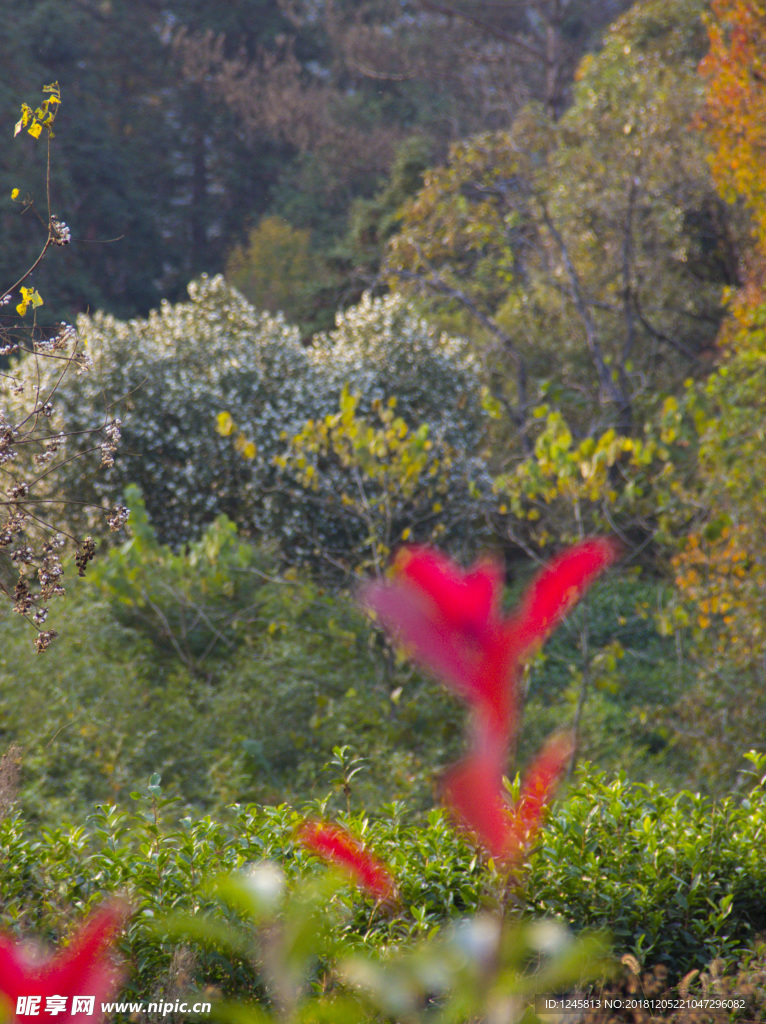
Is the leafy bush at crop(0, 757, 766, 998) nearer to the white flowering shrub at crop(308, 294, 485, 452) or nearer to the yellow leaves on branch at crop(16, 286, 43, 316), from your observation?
the yellow leaves on branch at crop(16, 286, 43, 316)

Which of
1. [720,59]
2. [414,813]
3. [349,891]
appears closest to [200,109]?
[720,59]

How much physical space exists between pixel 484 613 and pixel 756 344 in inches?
222

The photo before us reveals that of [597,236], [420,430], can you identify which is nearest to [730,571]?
[420,430]

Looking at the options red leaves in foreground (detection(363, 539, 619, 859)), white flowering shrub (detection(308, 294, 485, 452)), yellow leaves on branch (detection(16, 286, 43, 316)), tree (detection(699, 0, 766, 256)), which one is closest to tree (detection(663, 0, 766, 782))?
tree (detection(699, 0, 766, 256))

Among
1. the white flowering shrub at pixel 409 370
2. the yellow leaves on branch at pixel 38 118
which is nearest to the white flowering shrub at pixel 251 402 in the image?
the white flowering shrub at pixel 409 370

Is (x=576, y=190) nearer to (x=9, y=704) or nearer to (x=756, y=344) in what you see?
(x=756, y=344)

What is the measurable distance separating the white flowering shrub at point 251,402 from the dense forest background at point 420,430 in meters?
0.04

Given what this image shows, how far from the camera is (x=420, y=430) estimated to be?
5.70 meters

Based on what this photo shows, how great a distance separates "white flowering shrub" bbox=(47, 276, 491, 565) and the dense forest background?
36 mm

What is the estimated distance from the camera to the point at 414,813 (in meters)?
4.42

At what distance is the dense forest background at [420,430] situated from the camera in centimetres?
522

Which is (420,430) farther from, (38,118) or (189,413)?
(189,413)

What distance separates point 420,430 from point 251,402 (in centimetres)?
384

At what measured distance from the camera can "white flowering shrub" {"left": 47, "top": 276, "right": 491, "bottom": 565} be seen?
848 centimetres
